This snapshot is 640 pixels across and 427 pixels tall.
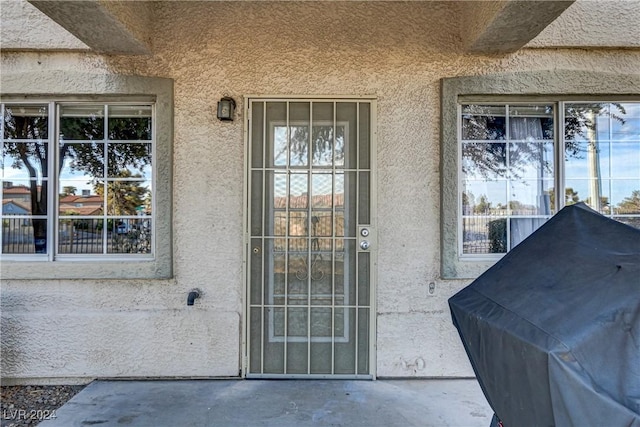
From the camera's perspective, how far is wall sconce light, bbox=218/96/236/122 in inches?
152

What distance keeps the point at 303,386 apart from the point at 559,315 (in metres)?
2.82

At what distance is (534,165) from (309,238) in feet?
8.56

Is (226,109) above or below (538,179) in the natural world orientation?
above

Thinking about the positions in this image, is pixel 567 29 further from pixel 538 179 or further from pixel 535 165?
pixel 538 179

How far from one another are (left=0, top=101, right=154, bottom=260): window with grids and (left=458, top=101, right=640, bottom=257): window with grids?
3.55 meters

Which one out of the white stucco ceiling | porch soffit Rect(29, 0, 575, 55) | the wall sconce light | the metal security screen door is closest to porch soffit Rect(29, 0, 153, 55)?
porch soffit Rect(29, 0, 575, 55)

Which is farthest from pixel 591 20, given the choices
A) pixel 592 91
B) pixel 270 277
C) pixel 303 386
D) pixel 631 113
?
pixel 303 386

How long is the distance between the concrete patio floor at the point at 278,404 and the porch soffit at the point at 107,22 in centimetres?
344

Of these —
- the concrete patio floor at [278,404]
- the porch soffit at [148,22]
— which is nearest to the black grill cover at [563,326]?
the concrete patio floor at [278,404]

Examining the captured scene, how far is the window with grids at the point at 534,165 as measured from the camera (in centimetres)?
407

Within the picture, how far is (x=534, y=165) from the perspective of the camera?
4.10 metres

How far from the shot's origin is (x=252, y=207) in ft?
13.1

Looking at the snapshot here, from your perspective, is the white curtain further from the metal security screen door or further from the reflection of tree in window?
the reflection of tree in window

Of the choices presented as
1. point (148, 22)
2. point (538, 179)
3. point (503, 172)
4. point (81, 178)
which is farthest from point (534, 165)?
point (81, 178)
